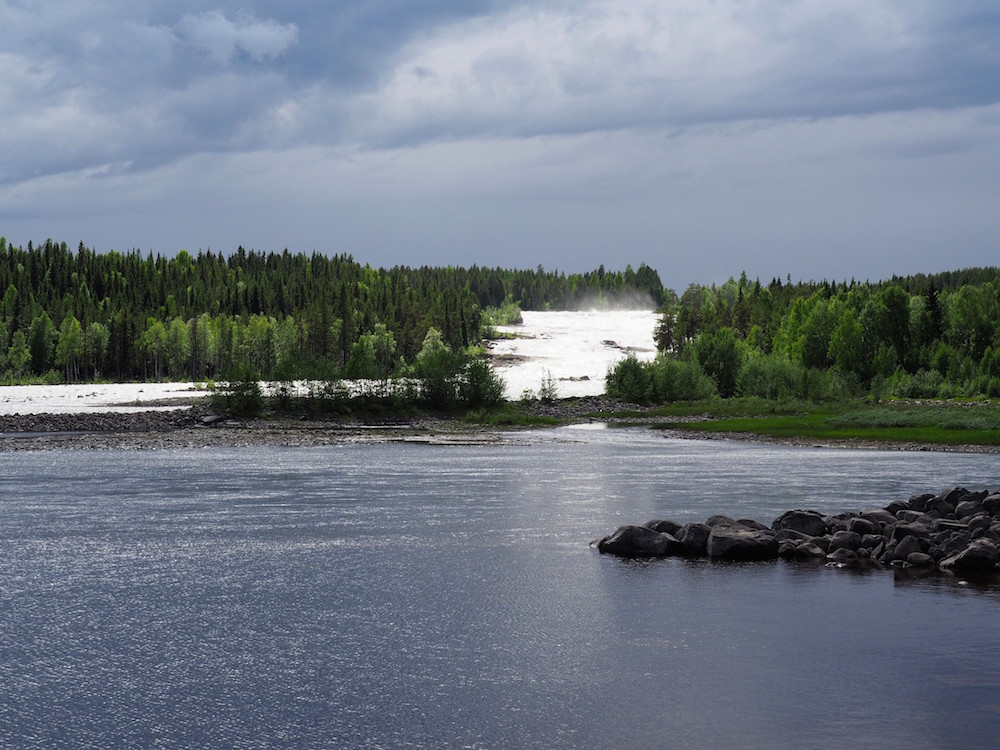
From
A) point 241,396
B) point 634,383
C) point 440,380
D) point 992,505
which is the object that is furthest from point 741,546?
point 634,383

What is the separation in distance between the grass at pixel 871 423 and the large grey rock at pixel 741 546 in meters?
58.2

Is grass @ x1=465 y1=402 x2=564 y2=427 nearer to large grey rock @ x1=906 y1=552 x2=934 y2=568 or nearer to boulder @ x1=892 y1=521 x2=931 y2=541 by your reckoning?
boulder @ x1=892 y1=521 x2=931 y2=541

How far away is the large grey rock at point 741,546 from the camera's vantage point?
33062 mm

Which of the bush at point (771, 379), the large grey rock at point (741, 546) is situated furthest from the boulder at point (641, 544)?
the bush at point (771, 379)

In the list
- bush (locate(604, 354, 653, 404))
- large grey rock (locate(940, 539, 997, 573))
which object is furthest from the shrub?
large grey rock (locate(940, 539, 997, 573))

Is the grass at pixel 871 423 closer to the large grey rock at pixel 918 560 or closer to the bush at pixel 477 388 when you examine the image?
the bush at pixel 477 388

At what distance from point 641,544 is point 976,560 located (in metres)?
10.2

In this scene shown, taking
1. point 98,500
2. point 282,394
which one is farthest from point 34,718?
point 282,394

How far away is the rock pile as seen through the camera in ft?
104

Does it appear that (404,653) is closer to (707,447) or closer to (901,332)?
(707,447)

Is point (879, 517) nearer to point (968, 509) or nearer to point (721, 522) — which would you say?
point (968, 509)

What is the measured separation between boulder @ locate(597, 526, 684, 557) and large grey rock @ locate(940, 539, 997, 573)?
8.46 m

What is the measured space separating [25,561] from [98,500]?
15.6 meters

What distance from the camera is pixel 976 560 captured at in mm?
30688
